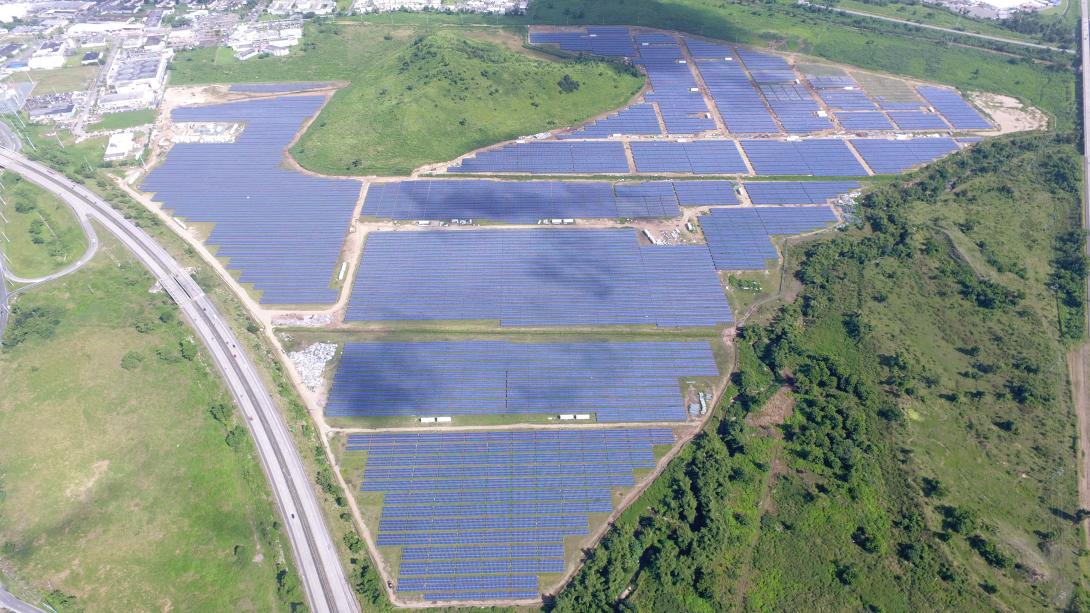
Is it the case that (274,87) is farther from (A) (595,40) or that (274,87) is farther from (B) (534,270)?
(B) (534,270)

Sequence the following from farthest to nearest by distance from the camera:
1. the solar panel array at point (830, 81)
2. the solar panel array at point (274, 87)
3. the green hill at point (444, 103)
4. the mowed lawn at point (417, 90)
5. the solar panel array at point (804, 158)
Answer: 1. the solar panel array at point (830, 81)
2. the solar panel array at point (274, 87)
3. the mowed lawn at point (417, 90)
4. the green hill at point (444, 103)
5. the solar panel array at point (804, 158)

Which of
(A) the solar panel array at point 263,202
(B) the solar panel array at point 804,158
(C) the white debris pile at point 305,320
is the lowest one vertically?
(C) the white debris pile at point 305,320

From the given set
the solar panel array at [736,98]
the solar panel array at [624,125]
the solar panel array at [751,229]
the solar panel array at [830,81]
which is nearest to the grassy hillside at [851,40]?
the solar panel array at [830,81]

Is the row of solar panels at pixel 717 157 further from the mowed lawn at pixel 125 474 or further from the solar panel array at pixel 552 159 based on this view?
the mowed lawn at pixel 125 474

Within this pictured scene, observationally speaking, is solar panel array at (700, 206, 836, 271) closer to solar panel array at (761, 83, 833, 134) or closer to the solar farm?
the solar farm

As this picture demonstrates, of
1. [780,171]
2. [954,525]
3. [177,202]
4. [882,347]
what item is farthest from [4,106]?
[954,525]

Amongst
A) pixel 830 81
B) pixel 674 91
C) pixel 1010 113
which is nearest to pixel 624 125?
pixel 674 91

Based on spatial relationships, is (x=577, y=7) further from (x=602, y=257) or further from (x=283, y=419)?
(x=283, y=419)
